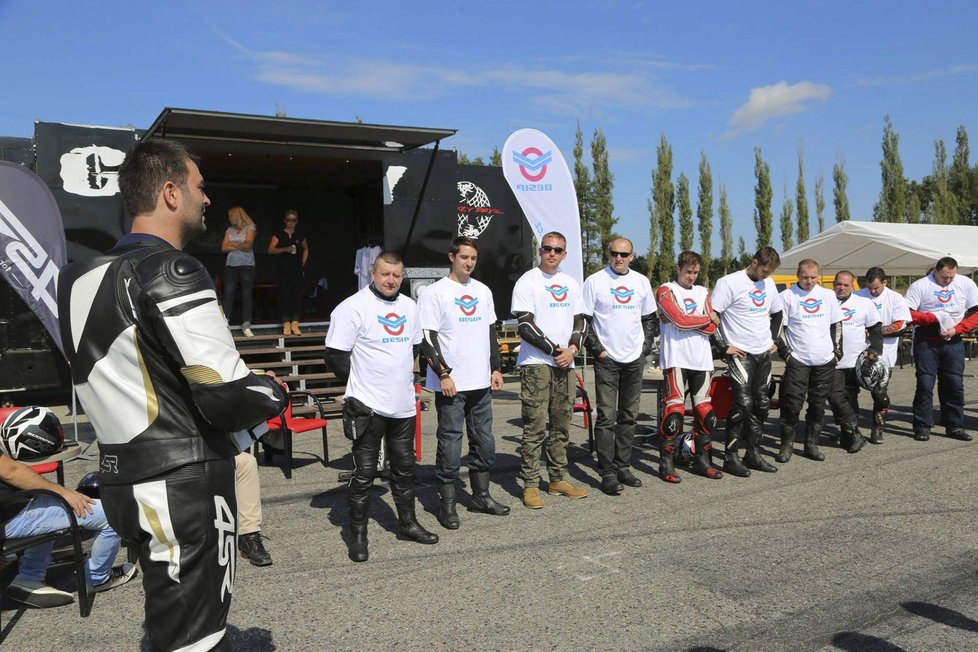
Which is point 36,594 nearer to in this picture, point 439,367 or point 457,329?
point 439,367

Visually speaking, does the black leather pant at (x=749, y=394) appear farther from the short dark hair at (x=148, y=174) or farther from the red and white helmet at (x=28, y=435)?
the short dark hair at (x=148, y=174)

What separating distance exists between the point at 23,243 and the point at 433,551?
5.81 meters

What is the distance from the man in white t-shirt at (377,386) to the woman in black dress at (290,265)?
6961 millimetres

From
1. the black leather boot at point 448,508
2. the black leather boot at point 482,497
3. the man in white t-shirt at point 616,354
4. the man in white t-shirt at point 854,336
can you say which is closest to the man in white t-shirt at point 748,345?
the man in white t-shirt at point 616,354

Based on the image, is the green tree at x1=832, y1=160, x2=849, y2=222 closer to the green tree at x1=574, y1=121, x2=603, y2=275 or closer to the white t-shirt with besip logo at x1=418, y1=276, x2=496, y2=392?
the green tree at x1=574, y1=121, x2=603, y2=275

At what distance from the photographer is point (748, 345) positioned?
22.3ft

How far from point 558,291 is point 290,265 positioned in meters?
9.12

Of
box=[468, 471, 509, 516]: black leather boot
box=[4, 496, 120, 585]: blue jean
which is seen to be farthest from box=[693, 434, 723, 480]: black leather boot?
box=[4, 496, 120, 585]: blue jean

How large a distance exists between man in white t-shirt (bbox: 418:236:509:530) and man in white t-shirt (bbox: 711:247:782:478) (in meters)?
2.45

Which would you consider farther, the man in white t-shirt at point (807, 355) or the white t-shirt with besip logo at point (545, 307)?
the man in white t-shirt at point (807, 355)

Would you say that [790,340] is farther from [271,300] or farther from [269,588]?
[271,300]

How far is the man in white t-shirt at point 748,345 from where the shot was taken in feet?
22.2

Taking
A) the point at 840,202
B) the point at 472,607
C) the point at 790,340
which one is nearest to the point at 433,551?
the point at 472,607

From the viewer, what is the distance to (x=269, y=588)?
419 cm
